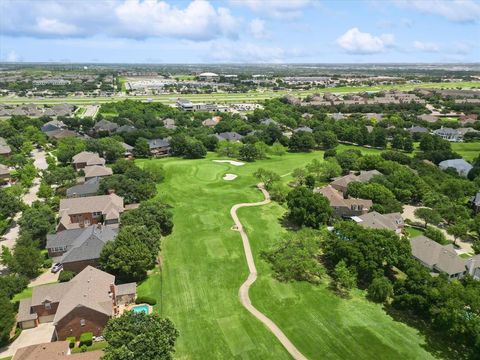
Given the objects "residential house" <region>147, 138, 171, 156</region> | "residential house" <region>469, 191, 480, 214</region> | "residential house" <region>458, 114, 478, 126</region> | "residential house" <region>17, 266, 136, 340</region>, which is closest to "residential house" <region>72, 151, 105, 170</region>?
"residential house" <region>147, 138, 171, 156</region>

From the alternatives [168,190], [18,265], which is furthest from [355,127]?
[18,265]

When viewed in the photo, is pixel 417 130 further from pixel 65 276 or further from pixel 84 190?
pixel 65 276

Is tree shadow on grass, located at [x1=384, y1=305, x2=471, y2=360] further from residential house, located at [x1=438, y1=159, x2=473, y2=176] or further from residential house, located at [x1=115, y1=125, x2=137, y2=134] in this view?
residential house, located at [x1=115, y1=125, x2=137, y2=134]

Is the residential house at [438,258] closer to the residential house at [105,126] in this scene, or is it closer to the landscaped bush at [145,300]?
the landscaped bush at [145,300]

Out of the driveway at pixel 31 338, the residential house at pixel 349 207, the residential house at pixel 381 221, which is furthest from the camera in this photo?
the residential house at pixel 349 207

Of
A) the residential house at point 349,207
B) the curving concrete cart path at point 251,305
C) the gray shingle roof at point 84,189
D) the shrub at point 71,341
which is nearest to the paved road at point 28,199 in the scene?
the gray shingle roof at point 84,189

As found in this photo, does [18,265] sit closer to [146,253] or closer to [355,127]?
[146,253]

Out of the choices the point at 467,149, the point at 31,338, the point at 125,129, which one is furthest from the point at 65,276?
the point at 467,149
